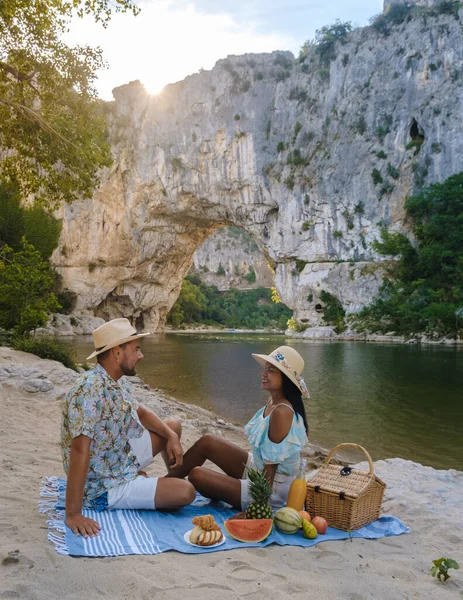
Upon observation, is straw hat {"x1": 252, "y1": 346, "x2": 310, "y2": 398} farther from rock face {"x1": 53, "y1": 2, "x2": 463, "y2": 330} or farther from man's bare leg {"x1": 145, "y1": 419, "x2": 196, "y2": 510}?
rock face {"x1": 53, "y1": 2, "x2": 463, "y2": 330}

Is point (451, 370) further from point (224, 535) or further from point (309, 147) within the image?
point (309, 147)

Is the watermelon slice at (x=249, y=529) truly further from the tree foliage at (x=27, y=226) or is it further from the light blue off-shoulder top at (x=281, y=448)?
the tree foliage at (x=27, y=226)

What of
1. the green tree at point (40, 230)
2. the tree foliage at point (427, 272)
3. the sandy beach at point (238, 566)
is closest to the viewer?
the sandy beach at point (238, 566)

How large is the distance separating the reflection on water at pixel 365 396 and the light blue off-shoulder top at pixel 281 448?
4.06 metres

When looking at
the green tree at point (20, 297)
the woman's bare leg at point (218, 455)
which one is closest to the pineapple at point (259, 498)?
the woman's bare leg at point (218, 455)

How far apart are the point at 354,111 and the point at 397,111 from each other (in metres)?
3.50

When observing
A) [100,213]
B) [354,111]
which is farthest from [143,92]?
[354,111]

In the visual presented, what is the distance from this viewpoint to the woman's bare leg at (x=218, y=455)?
3.19m

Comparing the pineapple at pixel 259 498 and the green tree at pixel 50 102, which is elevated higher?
the green tree at pixel 50 102

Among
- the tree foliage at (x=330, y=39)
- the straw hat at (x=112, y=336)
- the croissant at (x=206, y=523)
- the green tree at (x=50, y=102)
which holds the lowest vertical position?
the croissant at (x=206, y=523)

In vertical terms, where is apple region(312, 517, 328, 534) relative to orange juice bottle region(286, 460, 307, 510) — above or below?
below

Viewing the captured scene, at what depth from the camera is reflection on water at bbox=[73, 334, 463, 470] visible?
7195mm

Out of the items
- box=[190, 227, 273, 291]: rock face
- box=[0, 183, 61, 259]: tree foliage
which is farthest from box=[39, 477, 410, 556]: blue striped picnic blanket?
box=[190, 227, 273, 291]: rock face

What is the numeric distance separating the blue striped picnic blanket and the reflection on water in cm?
389
